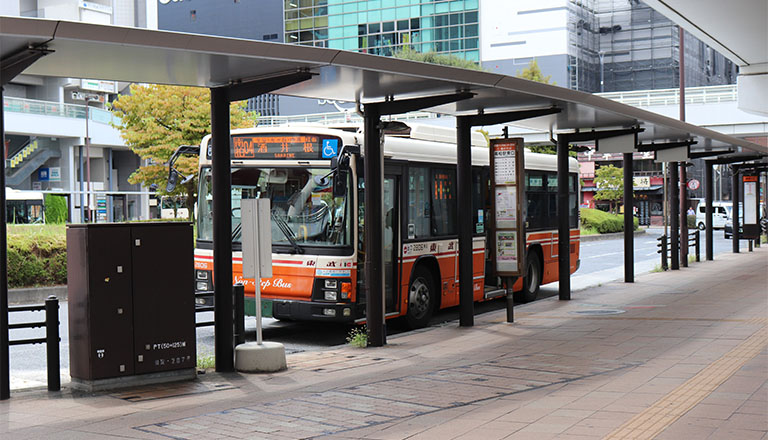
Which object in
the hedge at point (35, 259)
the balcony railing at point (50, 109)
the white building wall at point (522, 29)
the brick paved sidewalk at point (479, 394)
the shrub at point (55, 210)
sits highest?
the white building wall at point (522, 29)

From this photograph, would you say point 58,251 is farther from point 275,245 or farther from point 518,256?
point 518,256

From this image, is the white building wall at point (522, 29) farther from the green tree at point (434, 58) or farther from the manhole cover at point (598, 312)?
the manhole cover at point (598, 312)

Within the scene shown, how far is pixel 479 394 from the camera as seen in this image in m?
8.10

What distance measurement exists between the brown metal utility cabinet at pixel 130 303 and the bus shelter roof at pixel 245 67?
1.67 m

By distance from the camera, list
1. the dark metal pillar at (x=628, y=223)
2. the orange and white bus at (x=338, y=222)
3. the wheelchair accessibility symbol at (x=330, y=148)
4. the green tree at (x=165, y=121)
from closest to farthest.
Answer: the orange and white bus at (x=338, y=222), the wheelchair accessibility symbol at (x=330, y=148), the dark metal pillar at (x=628, y=223), the green tree at (x=165, y=121)

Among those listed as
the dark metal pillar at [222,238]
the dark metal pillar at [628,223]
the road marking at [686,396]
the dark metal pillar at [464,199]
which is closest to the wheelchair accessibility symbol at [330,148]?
the dark metal pillar at [464,199]

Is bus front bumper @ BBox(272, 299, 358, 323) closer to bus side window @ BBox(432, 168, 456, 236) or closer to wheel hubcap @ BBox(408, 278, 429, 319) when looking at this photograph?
wheel hubcap @ BBox(408, 278, 429, 319)

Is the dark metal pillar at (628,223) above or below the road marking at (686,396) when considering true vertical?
above

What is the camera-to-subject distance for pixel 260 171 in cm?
1250

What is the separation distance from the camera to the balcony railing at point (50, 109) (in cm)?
5356

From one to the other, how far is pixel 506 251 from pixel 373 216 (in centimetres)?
309

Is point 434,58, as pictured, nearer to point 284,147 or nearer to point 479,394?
point 284,147

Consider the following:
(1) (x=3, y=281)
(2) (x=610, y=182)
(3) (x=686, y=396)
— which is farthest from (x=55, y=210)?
(2) (x=610, y=182)

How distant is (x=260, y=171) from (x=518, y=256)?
422 centimetres
